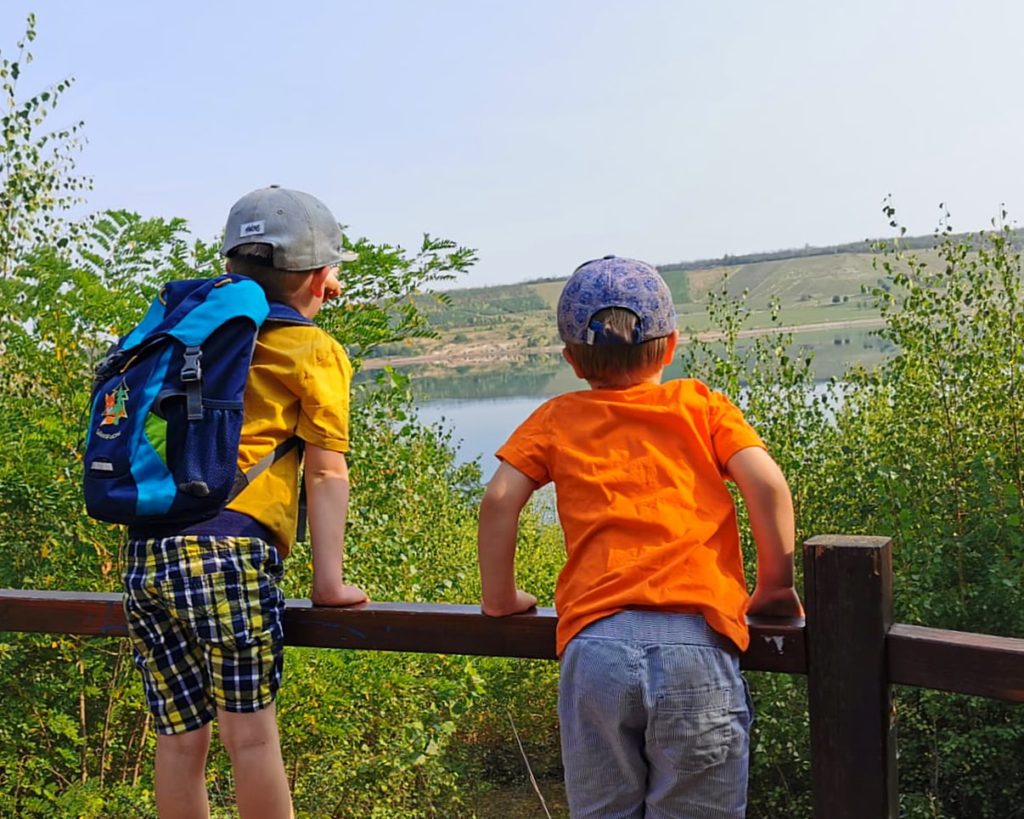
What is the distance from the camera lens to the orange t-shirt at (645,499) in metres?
1.92

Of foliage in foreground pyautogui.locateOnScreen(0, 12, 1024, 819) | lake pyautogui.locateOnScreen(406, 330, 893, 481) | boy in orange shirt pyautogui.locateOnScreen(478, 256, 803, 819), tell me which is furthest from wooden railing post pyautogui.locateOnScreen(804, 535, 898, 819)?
lake pyautogui.locateOnScreen(406, 330, 893, 481)

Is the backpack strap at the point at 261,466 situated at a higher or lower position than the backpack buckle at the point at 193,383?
lower

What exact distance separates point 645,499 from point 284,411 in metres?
0.75

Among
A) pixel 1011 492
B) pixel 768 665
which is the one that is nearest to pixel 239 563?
pixel 768 665

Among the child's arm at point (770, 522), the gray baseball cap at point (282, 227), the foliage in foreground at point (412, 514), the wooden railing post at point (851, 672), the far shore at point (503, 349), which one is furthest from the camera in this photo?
the far shore at point (503, 349)

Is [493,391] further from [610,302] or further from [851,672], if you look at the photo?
[851,672]

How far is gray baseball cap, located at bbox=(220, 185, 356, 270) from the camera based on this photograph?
230 cm

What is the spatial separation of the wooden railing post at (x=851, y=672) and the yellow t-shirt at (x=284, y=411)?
0.97 m

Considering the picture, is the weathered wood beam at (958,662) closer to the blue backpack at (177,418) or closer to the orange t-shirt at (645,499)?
the orange t-shirt at (645,499)

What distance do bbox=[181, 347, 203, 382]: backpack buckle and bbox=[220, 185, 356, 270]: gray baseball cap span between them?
32 centimetres

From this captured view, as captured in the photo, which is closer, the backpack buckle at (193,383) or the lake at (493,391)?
the backpack buckle at (193,383)

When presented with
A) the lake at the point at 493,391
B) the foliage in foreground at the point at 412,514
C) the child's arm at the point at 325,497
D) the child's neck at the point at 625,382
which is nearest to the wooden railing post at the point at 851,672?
the child's neck at the point at 625,382

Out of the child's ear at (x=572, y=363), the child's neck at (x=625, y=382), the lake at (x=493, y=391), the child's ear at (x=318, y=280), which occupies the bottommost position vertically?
the lake at (x=493, y=391)

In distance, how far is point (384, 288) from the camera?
4441 mm
